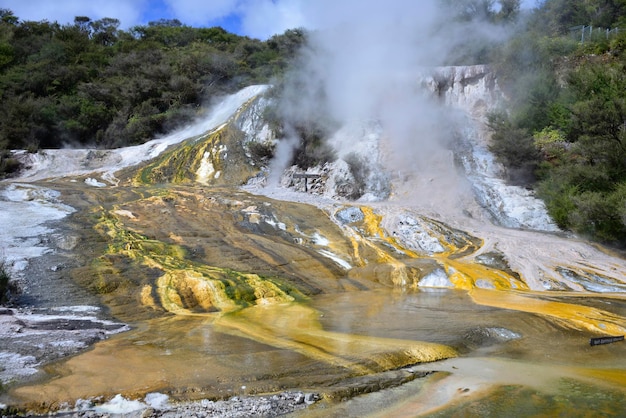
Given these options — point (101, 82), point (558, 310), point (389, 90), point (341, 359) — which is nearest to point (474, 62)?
point (389, 90)

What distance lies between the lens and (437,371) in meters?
4.98

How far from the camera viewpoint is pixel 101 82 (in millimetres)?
27391

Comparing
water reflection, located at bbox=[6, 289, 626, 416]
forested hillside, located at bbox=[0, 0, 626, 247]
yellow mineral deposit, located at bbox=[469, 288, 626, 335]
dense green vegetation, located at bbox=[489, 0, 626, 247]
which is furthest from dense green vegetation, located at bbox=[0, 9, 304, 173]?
yellow mineral deposit, located at bbox=[469, 288, 626, 335]

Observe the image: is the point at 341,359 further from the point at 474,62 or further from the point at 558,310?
the point at 474,62

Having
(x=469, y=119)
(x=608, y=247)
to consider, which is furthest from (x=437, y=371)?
(x=469, y=119)

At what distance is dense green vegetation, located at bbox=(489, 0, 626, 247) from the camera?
1238 cm

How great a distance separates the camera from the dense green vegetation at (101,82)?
22781 millimetres

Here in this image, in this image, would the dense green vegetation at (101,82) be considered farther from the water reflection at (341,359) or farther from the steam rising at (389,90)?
the water reflection at (341,359)

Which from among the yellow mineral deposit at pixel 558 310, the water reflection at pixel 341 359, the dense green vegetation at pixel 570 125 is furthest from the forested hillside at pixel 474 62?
the water reflection at pixel 341 359

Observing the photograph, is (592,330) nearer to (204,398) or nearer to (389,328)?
(389,328)

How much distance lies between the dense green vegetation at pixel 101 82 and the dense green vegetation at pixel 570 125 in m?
11.8

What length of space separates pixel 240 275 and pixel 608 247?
889cm

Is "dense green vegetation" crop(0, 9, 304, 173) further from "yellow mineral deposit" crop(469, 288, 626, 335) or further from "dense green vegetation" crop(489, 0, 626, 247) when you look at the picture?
"yellow mineral deposit" crop(469, 288, 626, 335)

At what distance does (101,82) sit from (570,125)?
2355 cm
